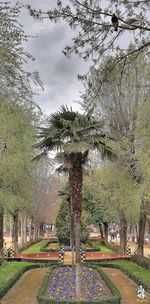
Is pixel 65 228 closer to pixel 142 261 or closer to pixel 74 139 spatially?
pixel 142 261

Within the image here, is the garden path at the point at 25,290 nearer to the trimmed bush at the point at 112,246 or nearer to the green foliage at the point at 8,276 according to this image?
the green foliage at the point at 8,276

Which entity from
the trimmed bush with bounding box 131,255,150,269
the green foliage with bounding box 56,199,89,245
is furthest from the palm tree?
the green foliage with bounding box 56,199,89,245

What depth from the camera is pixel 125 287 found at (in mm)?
16578

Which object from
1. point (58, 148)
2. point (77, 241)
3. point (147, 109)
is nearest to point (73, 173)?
point (58, 148)

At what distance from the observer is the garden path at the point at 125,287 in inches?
536

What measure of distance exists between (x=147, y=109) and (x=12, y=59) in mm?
6194

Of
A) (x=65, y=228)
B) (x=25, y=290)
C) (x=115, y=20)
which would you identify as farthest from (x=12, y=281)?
(x=65, y=228)

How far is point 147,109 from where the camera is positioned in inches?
495

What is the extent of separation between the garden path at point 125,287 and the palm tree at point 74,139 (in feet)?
8.41

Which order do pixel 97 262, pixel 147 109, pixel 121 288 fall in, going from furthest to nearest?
pixel 97 262 → pixel 121 288 → pixel 147 109

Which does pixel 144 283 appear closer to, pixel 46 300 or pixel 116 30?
pixel 46 300

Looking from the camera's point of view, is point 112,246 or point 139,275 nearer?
point 139,275

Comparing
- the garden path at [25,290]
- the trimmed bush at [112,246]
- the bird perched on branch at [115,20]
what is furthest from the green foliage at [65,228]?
the bird perched on branch at [115,20]

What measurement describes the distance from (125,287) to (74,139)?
21.6ft
